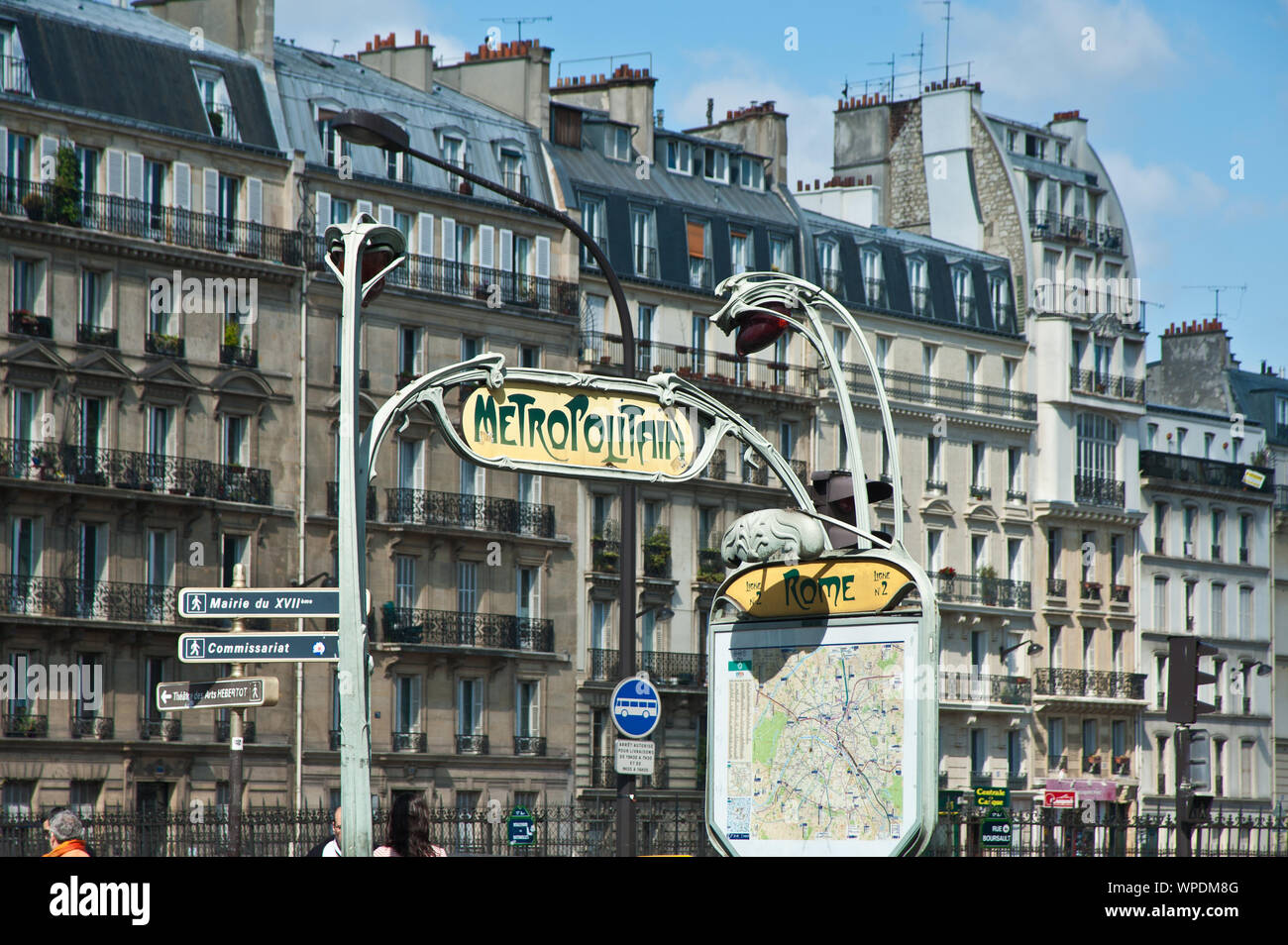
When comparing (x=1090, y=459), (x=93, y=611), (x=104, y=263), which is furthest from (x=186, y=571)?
(x=1090, y=459)

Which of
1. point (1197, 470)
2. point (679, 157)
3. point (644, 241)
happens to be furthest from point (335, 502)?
point (1197, 470)

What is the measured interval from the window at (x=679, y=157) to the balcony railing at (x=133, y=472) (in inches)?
684

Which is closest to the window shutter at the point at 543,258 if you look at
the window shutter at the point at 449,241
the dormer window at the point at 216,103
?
the window shutter at the point at 449,241

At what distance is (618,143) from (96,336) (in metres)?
17.9

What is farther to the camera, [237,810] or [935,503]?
[935,503]

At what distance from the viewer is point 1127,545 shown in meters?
70.8

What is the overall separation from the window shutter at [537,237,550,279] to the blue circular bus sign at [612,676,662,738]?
3589cm

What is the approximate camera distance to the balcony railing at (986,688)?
2542 inches

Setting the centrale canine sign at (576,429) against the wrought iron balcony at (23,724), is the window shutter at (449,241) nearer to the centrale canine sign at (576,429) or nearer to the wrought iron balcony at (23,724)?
the wrought iron balcony at (23,724)

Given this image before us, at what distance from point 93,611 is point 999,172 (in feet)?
115

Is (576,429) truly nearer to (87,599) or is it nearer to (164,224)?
(87,599)

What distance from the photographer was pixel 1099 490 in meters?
69.8

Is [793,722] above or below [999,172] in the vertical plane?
below
